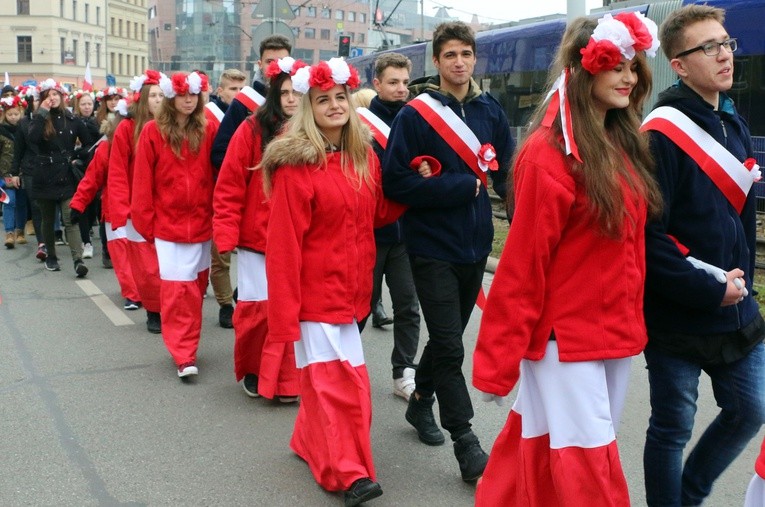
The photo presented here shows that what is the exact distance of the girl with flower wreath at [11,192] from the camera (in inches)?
509

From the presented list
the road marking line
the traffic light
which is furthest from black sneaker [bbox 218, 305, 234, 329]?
the traffic light

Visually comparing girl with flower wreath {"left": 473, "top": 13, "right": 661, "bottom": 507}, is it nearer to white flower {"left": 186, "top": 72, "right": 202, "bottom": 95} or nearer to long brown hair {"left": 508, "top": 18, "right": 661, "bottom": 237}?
long brown hair {"left": 508, "top": 18, "right": 661, "bottom": 237}

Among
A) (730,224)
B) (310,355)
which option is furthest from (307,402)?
(730,224)

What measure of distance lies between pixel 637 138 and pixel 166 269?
397cm

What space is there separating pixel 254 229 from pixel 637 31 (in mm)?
3187

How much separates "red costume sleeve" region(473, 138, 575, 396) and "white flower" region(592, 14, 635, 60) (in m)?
0.40

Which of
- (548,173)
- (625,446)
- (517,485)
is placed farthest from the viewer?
(625,446)

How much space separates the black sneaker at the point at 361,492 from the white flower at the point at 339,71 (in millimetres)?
1736

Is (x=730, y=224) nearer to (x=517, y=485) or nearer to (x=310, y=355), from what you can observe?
(x=517, y=485)

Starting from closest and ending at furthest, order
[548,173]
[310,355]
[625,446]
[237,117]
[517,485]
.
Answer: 1. [548,173]
2. [517,485]
3. [310,355]
4. [625,446]
5. [237,117]

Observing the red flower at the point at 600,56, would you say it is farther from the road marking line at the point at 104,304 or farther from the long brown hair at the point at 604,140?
the road marking line at the point at 104,304

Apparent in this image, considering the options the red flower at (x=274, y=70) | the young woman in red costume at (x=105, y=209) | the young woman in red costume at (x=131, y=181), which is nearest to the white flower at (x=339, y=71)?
the red flower at (x=274, y=70)

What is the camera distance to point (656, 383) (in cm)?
352

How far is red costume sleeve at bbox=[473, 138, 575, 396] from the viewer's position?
313 cm
